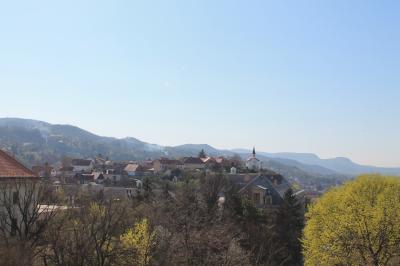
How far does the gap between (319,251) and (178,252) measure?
1455cm

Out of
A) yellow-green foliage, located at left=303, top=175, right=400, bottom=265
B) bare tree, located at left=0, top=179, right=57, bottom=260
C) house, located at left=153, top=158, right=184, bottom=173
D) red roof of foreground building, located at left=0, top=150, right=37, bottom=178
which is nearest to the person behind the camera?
bare tree, located at left=0, top=179, right=57, bottom=260

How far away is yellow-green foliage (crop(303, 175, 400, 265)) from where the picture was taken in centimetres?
3281

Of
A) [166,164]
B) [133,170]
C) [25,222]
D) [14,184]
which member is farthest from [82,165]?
[25,222]

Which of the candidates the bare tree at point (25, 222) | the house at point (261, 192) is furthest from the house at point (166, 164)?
the bare tree at point (25, 222)

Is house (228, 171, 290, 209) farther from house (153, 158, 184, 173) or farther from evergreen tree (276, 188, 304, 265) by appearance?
house (153, 158, 184, 173)

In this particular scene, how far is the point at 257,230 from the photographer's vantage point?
1626 inches

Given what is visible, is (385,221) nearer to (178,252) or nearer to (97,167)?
(178,252)

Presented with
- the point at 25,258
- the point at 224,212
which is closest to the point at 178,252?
the point at 25,258

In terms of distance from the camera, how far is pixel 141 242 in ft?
81.8

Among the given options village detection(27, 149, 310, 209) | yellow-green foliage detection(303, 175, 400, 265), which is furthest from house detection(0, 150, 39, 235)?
yellow-green foliage detection(303, 175, 400, 265)

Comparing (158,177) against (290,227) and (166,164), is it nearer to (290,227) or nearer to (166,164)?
(166,164)

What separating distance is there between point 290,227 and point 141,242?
91.5 ft

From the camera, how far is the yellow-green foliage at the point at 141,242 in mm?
23516

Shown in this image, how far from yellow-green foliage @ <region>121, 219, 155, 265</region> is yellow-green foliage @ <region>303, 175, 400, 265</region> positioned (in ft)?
51.0
